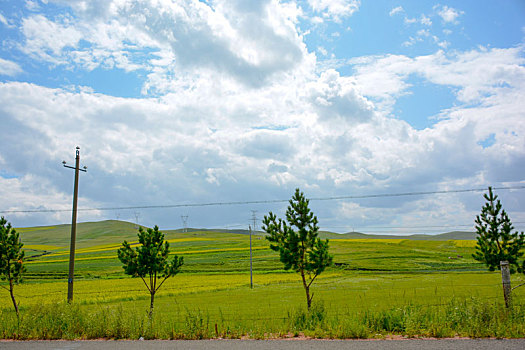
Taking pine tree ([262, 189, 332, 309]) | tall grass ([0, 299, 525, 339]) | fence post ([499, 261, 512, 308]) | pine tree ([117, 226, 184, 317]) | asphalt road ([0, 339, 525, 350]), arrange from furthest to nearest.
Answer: pine tree ([117, 226, 184, 317]) < pine tree ([262, 189, 332, 309]) < fence post ([499, 261, 512, 308]) < tall grass ([0, 299, 525, 339]) < asphalt road ([0, 339, 525, 350])

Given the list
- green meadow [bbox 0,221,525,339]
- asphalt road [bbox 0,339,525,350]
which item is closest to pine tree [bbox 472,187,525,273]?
green meadow [bbox 0,221,525,339]

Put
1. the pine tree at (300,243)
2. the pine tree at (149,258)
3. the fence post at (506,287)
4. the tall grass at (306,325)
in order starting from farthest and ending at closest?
the pine tree at (149,258) → the pine tree at (300,243) → the fence post at (506,287) → the tall grass at (306,325)

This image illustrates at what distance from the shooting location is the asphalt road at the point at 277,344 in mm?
9477

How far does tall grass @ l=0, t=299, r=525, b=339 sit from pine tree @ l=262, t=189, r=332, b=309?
787 cm

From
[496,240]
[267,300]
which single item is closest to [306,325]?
[496,240]

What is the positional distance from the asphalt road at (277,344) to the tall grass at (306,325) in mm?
584

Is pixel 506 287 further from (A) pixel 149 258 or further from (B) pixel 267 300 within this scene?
(B) pixel 267 300

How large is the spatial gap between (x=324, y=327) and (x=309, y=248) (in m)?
10.4

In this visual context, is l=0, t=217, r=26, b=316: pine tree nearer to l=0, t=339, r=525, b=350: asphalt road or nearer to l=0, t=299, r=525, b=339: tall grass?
l=0, t=299, r=525, b=339: tall grass

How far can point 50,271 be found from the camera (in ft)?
262

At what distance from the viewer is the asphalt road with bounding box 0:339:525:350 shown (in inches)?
373

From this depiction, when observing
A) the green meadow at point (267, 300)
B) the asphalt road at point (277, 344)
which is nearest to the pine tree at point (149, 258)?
the green meadow at point (267, 300)

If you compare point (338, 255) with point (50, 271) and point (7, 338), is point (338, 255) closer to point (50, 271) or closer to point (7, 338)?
point (50, 271)

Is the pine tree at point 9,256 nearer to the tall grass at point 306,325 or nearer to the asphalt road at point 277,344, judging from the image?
the tall grass at point 306,325
